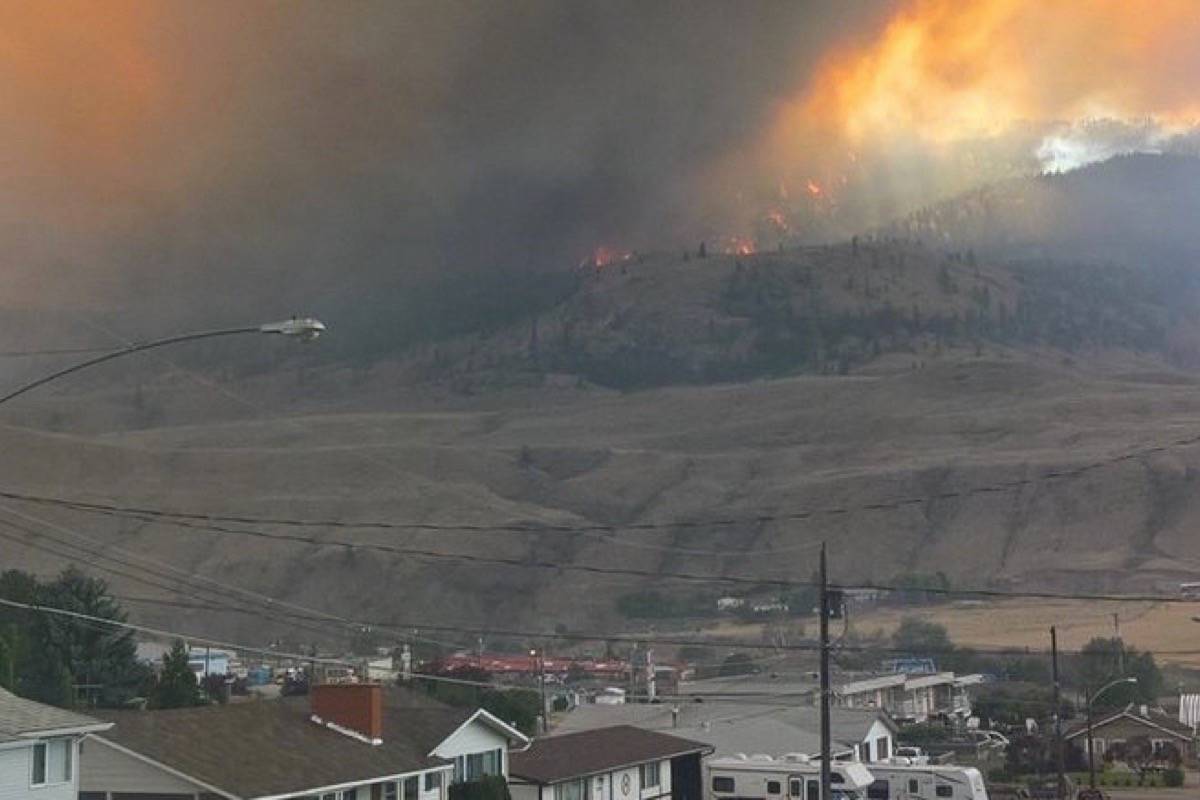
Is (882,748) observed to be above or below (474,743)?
below

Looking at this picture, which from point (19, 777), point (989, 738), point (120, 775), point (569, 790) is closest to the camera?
point (19, 777)

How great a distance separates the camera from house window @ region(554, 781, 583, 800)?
4372 centimetres

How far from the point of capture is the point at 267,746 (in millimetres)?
34438

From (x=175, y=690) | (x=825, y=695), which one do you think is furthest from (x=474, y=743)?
(x=175, y=690)

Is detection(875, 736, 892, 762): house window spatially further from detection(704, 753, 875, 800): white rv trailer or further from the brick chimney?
the brick chimney

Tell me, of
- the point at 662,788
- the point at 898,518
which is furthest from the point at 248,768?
the point at 898,518

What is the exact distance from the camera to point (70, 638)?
77938 millimetres

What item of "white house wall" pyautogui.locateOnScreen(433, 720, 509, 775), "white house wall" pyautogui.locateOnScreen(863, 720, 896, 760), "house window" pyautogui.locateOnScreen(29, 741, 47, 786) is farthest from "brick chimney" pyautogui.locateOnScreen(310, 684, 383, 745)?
"white house wall" pyautogui.locateOnScreen(863, 720, 896, 760)

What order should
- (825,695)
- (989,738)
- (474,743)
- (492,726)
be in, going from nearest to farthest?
1. (825,695)
2. (474,743)
3. (492,726)
4. (989,738)

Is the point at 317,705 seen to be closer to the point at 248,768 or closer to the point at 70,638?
the point at 248,768

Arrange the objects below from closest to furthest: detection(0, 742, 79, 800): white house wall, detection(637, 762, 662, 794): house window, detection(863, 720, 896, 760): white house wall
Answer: detection(0, 742, 79, 800): white house wall, detection(637, 762, 662, 794): house window, detection(863, 720, 896, 760): white house wall

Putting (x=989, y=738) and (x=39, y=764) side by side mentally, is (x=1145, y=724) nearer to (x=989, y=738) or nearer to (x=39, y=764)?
(x=989, y=738)

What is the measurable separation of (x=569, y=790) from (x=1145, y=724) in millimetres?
46497

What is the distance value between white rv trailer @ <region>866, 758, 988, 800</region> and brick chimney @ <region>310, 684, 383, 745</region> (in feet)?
64.3
